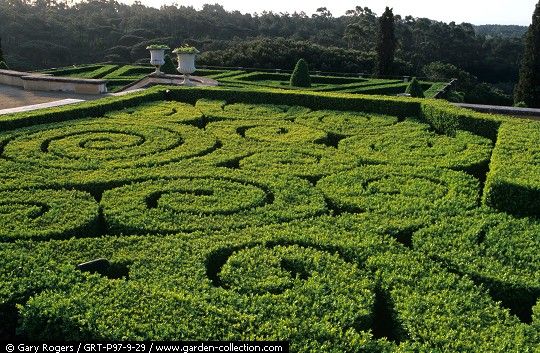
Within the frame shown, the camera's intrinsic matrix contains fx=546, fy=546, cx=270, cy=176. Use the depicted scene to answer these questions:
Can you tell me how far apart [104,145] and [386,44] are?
2548cm

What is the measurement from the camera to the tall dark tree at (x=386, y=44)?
32.0 metres

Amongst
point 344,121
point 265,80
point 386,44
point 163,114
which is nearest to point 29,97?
point 163,114

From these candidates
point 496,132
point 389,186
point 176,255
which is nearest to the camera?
point 176,255

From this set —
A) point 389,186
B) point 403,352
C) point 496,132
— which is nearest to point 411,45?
point 496,132

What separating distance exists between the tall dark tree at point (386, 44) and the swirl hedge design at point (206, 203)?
2623 cm

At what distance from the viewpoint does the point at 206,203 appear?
6.79m

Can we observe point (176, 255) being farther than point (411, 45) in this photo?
No

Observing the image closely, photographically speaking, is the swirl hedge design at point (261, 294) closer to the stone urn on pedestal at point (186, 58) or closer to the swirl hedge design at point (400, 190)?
the swirl hedge design at point (400, 190)

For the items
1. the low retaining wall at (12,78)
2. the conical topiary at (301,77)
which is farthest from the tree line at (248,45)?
the low retaining wall at (12,78)

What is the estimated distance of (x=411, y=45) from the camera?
6444 centimetres

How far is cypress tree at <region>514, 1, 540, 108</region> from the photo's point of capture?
25.0 m

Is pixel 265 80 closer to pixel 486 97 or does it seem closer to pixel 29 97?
pixel 29 97

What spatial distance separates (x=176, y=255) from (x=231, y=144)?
477 centimetres

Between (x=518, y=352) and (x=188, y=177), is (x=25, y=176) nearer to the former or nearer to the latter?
(x=188, y=177)
